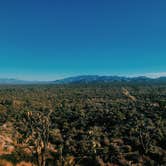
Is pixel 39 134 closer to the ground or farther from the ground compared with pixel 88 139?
farther from the ground

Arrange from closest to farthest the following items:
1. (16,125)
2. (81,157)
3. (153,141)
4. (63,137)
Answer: (81,157)
(153,141)
(63,137)
(16,125)

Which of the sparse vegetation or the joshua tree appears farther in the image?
the sparse vegetation

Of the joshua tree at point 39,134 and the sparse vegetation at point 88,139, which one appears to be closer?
the joshua tree at point 39,134

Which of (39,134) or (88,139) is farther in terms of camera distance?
(88,139)

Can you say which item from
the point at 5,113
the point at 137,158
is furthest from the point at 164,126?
the point at 5,113

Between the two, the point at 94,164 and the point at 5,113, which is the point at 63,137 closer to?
the point at 94,164

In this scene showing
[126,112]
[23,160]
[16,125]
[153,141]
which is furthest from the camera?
[126,112]

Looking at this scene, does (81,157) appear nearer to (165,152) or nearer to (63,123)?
(165,152)

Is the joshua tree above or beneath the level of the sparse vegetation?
above

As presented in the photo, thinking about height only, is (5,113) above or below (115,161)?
above

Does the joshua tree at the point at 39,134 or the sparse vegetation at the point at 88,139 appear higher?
the joshua tree at the point at 39,134

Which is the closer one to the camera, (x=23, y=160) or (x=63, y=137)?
(x=23, y=160)
